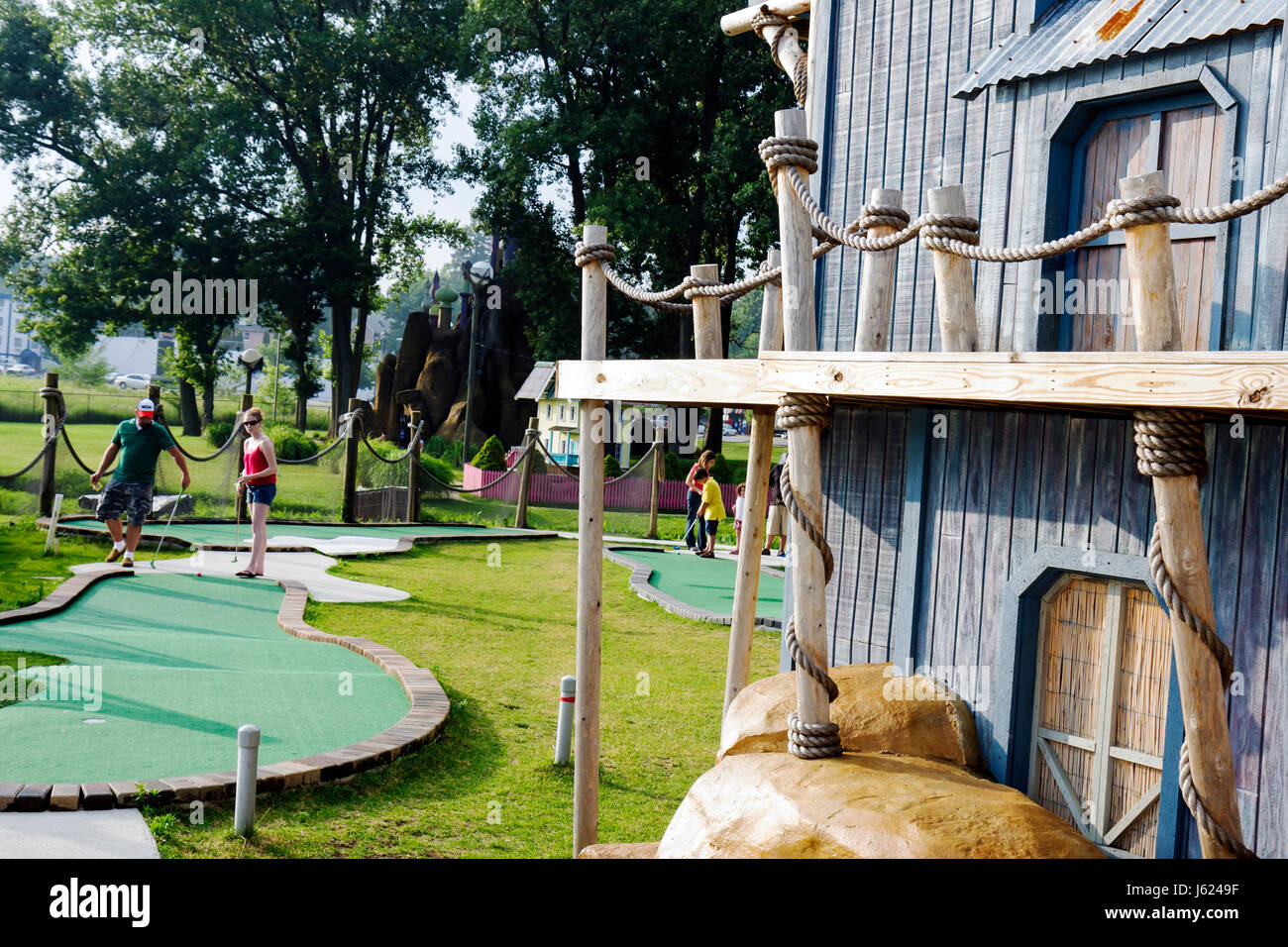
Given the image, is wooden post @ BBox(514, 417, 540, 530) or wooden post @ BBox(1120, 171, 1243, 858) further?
wooden post @ BBox(514, 417, 540, 530)

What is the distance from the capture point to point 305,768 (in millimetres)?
6410

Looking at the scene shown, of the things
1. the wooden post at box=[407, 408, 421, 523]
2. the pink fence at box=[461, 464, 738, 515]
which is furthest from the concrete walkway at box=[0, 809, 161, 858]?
the pink fence at box=[461, 464, 738, 515]

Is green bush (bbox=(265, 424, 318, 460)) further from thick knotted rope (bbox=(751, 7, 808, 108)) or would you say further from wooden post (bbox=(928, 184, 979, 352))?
wooden post (bbox=(928, 184, 979, 352))

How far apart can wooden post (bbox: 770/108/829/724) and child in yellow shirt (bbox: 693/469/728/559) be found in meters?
12.9

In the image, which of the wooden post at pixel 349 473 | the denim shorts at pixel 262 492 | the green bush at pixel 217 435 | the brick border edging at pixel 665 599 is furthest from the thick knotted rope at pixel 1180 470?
the green bush at pixel 217 435

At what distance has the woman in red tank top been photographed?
40.9ft

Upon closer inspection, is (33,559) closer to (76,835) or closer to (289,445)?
(76,835)

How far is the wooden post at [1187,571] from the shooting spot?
388cm

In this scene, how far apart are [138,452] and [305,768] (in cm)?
691

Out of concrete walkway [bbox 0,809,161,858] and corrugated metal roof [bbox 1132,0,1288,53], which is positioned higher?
corrugated metal roof [bbox 1132,0,1288,53]

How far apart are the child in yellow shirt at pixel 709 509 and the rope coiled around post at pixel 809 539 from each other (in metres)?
13.0

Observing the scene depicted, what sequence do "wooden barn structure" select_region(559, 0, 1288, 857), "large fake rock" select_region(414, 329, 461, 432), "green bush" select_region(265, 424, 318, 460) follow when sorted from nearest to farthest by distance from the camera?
"wooden barn structure" select_region(559, 0, 1288, 857) < "green bush" select_region(265, 424, 318, 460) < "large fake rock" select_region(414, 329, 461, 432)

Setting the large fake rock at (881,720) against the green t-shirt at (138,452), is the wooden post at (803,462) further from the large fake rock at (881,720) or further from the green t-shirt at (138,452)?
the green t-shirt at (138,452)

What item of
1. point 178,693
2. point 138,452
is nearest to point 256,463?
point 138,452
